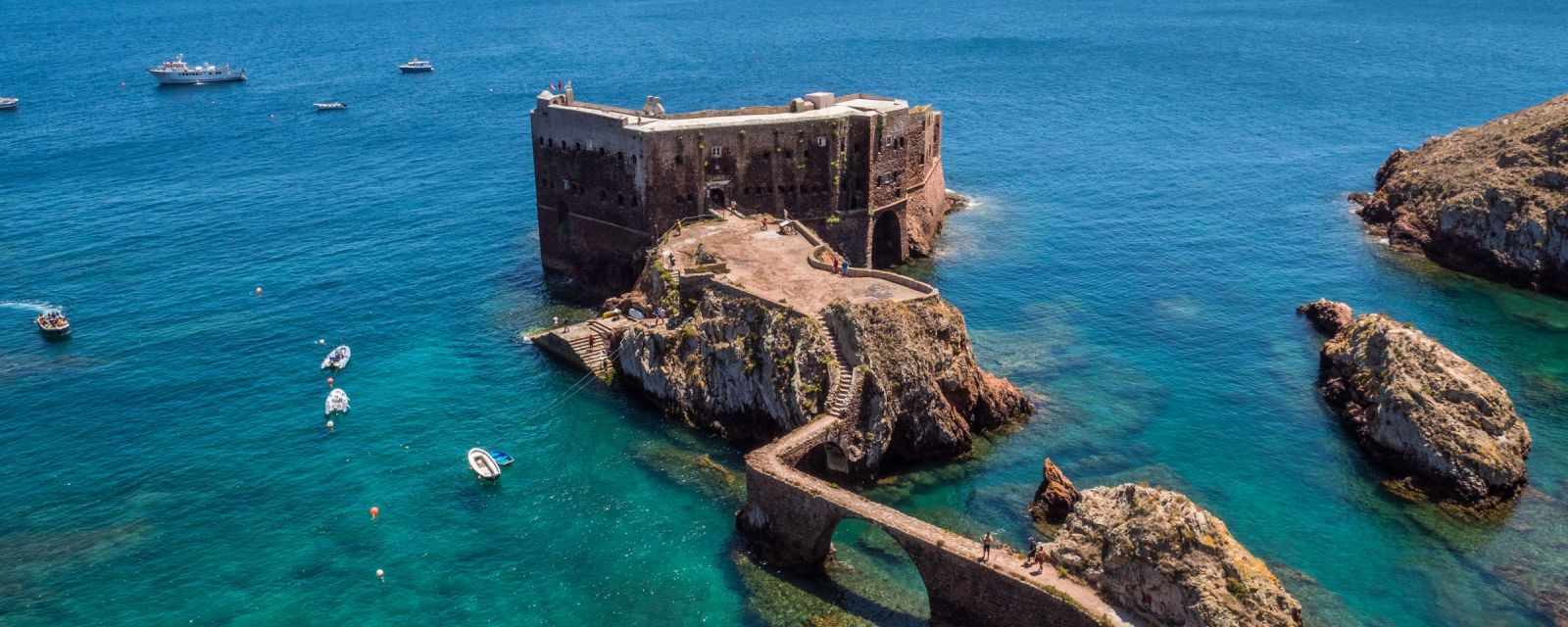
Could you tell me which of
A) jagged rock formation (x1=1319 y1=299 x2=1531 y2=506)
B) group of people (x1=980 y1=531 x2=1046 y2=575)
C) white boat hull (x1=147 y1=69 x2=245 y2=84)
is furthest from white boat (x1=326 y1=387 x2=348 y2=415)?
white boat hull (x1=147 y1=69 x2=245 y2=84)

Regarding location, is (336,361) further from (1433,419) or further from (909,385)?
(1433,419)

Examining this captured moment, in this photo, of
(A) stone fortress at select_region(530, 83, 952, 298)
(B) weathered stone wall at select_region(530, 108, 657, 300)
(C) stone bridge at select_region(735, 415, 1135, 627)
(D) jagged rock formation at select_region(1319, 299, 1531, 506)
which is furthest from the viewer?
(B) weathered stone wall at select_region(530, 108, 657, 300)

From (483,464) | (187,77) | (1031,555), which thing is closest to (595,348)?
(483,464)

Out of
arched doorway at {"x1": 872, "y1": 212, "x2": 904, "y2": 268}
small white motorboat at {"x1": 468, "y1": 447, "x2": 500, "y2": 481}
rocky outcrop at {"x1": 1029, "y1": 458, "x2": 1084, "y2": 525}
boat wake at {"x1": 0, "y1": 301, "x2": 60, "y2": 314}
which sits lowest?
small white motorboat at {"x1": 468, "y1": 447, "x2": 500, "y2": 481}

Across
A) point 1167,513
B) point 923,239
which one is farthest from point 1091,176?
point 1167,513

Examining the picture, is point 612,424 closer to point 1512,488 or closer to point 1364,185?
point 1512,488

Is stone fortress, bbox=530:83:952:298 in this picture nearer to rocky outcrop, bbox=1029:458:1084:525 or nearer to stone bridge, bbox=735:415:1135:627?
stone bridge, bbox=735:415:1135:627
